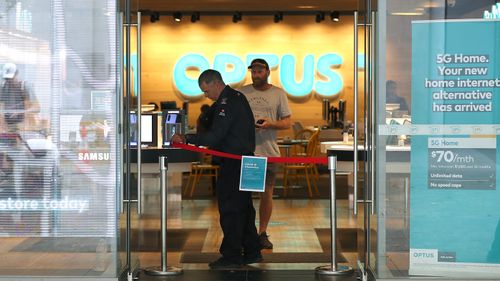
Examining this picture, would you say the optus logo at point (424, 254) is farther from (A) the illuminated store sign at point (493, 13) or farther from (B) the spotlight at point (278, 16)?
(B) the spotlight at point (278, 16)

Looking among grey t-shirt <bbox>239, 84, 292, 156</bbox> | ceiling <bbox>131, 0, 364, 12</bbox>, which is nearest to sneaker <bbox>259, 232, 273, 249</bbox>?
grey t-shirt <bbox>239, 84, 292, 156</bbox>

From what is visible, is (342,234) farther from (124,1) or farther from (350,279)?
(124,1)

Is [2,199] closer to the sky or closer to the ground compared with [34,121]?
closer to the ground

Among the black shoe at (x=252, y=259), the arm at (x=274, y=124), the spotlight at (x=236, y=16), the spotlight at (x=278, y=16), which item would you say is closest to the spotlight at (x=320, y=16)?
the spotlight at (x=278, y=16)

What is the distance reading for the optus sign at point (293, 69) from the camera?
17.9 meters

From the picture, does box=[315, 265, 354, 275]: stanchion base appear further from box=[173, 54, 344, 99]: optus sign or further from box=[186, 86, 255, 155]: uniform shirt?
box=[173, 54, 344, 99]: optus sign

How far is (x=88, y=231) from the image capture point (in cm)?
592

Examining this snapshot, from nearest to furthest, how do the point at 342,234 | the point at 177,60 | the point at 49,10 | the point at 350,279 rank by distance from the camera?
the point at 49,10, the point at 350,279, the point at 342,234, the point at 177,60

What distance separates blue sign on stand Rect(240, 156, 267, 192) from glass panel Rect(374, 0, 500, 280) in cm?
138

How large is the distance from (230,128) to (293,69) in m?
10.9

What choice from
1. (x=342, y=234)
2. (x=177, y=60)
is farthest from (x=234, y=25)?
(x=342, y=234)

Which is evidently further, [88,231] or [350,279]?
[350,279]

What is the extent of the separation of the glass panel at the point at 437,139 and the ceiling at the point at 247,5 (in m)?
9.71

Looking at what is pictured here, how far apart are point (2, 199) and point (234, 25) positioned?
1270 cm
